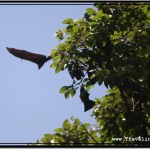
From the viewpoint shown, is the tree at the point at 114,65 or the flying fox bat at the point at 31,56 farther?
the flying fox bat at the point at 31,56

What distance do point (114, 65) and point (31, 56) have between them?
166 centimetres

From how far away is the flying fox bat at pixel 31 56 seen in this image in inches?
259

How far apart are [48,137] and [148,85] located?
75.1 inches

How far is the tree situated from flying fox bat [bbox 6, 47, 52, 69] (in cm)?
47

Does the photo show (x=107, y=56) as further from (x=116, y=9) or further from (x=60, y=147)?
(x=60, y=147)

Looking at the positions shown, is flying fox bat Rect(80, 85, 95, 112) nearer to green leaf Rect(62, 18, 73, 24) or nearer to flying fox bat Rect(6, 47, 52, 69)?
flying fox bat Rect(6, 47, 52, 69)

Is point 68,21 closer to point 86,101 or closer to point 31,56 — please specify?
point 31,56

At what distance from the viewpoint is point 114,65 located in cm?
584

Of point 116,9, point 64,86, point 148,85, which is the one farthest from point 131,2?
point 64,86

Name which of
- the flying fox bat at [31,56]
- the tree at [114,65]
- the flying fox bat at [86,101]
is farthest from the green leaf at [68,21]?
the flying fox bat at [86,101]

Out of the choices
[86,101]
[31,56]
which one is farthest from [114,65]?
[31,56]

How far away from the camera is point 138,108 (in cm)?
596

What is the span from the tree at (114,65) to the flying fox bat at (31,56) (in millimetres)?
470

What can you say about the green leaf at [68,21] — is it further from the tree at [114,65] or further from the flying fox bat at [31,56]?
the flying fox bat at [31,56]
